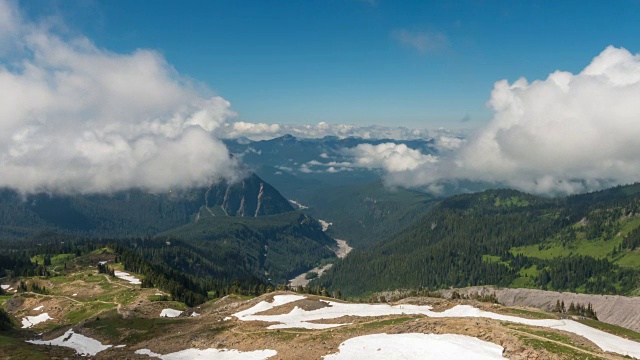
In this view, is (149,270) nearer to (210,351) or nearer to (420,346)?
(210,351)

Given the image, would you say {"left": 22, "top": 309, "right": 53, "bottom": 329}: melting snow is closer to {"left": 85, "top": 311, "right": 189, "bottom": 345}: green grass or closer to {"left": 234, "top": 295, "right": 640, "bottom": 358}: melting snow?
{"left": 85, "top": 311, "right": 189, "bottom": 345}: green grass

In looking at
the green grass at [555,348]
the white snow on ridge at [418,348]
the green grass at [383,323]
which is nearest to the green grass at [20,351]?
the white snow on ridge at [418,348]

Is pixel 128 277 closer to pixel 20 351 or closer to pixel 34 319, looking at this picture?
pixel 34 319

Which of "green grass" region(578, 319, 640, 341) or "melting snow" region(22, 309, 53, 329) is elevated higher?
"green grass" region(578, 319, 640, 341)

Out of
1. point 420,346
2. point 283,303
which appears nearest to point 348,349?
point 420,346

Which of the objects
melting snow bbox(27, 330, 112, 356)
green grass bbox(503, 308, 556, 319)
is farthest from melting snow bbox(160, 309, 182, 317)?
green grass bbox(503, 308, 556, 319)

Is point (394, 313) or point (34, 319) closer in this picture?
point (394, 313)

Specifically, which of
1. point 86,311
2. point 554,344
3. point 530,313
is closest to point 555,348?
point 554,344
